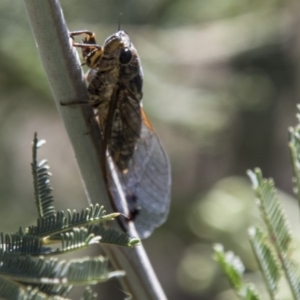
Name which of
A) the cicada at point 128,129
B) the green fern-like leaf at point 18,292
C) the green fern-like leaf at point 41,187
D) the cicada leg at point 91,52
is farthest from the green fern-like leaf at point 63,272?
the cicada leg at point 91,52

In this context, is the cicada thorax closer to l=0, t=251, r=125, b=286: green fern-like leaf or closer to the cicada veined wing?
the cicada veined wing

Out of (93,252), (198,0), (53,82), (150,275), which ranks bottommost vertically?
(150,275)

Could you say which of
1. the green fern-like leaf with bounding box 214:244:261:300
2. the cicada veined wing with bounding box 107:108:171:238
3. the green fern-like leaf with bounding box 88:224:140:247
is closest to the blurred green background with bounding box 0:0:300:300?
the cicada veined wing with bounding box 107:108:171:238

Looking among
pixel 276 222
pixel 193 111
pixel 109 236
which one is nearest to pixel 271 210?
pixel 276 222

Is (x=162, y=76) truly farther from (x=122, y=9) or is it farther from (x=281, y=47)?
(x=281, y=47)

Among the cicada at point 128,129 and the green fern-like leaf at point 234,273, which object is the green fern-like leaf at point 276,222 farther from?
the cicada at point 128,129

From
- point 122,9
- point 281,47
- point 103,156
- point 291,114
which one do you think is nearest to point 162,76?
point 122,9
